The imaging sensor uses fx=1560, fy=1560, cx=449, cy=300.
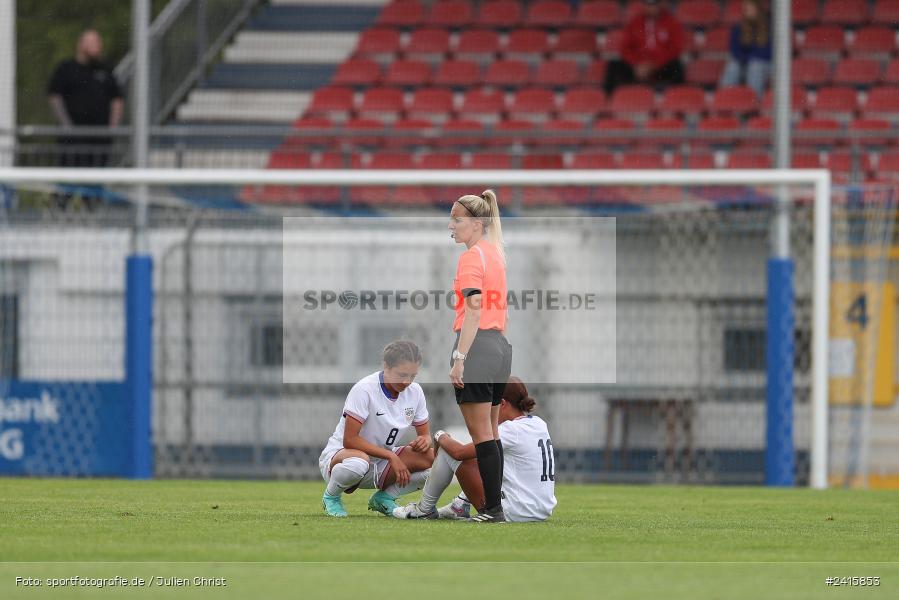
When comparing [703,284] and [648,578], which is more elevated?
[703,284]

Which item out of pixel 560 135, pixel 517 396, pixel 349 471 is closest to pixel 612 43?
pixel 560 135

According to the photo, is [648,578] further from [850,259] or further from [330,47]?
[330,47]

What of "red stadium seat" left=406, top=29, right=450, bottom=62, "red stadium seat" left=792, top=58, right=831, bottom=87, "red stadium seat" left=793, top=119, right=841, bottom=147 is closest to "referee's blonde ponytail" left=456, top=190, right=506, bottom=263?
"red stadium seat" left=793, top=119, right=841, bottom=147

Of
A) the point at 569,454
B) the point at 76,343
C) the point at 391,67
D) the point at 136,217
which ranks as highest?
the point at 391,67

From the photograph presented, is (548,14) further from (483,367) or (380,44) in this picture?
(483,367)

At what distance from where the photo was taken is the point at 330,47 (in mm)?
20000

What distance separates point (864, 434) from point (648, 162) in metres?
4.47

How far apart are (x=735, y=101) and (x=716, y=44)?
5.44ft

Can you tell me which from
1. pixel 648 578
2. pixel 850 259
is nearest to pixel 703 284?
pixel 850 259

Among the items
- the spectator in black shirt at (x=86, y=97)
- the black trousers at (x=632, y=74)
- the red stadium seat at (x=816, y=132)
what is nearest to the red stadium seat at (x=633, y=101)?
the black trousers at (x=632, y=74)

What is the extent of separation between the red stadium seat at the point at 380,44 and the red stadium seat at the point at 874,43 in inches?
222

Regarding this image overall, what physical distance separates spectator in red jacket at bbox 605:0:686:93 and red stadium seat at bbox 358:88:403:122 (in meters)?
2.49

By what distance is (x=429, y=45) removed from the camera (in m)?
19.6

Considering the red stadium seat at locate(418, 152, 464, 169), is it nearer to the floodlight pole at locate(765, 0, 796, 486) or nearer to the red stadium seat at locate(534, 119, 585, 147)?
the red stadium seat at locate(534, 119, 585, 147)
